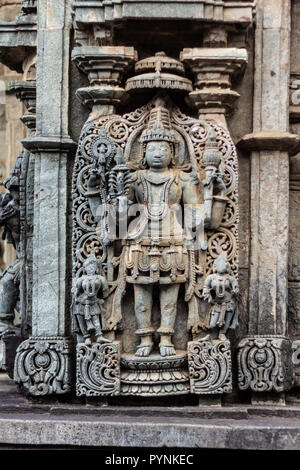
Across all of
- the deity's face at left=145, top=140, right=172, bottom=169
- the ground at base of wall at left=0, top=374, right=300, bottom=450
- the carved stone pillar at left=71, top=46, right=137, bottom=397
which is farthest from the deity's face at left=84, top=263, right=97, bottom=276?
the ground at base of wall at left=0, top=374, right=300, bottom=450

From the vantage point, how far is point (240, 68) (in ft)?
22.5

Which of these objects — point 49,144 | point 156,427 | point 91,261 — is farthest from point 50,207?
point 156,427

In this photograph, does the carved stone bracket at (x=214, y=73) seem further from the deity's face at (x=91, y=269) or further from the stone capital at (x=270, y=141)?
the deity's face at (x=91, y=269)

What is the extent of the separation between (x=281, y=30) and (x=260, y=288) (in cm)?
193

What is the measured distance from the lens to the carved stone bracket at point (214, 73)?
675cm

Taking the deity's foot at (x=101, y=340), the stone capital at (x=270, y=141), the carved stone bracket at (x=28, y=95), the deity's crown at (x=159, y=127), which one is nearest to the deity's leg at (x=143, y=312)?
the deity's foot at (x=101, y=340)

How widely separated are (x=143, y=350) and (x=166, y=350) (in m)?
0.16

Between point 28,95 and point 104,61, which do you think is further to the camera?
point 28,95

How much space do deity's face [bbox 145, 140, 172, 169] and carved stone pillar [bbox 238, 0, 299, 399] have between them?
58cm

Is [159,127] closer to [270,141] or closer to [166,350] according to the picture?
[270,141]

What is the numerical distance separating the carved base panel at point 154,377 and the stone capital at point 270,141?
1615mm

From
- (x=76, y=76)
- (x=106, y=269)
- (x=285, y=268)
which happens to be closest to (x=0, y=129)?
(x=76, y=76)

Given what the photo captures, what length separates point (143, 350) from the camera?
21.9 ft

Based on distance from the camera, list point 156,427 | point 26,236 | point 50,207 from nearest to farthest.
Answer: point 156,427
point 50,207
point 26,236
